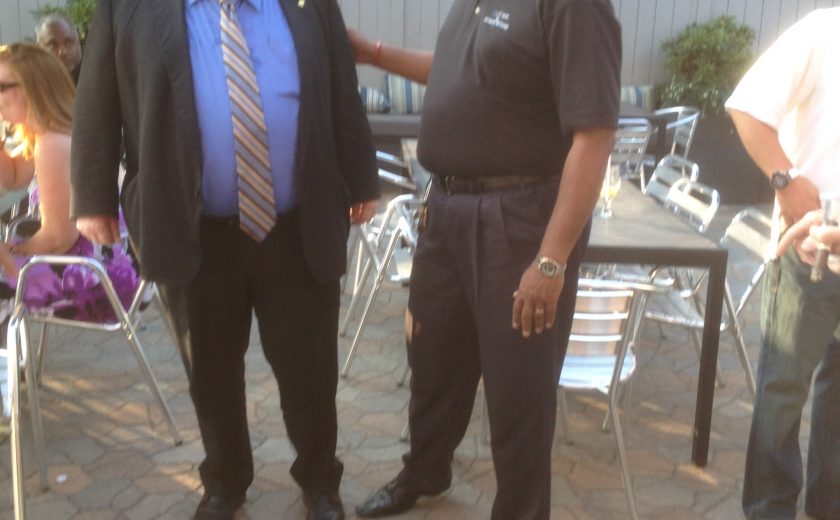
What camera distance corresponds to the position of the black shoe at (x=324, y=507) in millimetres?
2561

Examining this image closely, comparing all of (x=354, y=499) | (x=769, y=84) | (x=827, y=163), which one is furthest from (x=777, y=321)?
(x=354, y=499)

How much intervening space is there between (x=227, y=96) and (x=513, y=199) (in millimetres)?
714

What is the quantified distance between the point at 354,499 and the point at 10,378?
1064 millimetres

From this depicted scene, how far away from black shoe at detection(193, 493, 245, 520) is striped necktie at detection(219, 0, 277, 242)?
876mm

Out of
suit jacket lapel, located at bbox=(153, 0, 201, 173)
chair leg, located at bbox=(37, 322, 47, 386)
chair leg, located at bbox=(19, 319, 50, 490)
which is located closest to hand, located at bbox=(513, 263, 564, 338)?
suit jacket lapel, located at bbox=(153, 0, 201, 173)

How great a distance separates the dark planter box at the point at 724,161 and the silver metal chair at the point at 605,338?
5591 millimetres

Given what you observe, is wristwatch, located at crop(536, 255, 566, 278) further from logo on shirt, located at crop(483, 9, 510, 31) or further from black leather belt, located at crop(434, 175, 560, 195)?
logo on shirt, located at crop(483, 9, 510, 31)

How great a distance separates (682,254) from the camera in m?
2.80

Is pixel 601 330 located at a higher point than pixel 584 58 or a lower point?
lower

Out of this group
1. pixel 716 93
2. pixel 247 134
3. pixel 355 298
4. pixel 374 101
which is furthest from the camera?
pixel 374 101

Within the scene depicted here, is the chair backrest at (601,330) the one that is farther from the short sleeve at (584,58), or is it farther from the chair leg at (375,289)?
the chair leg at (375,289)

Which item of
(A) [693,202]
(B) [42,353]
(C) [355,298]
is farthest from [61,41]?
(A) [693,202]

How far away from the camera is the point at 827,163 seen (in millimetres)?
2268

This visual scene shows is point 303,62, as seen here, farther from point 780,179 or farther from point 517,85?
point 780,179
